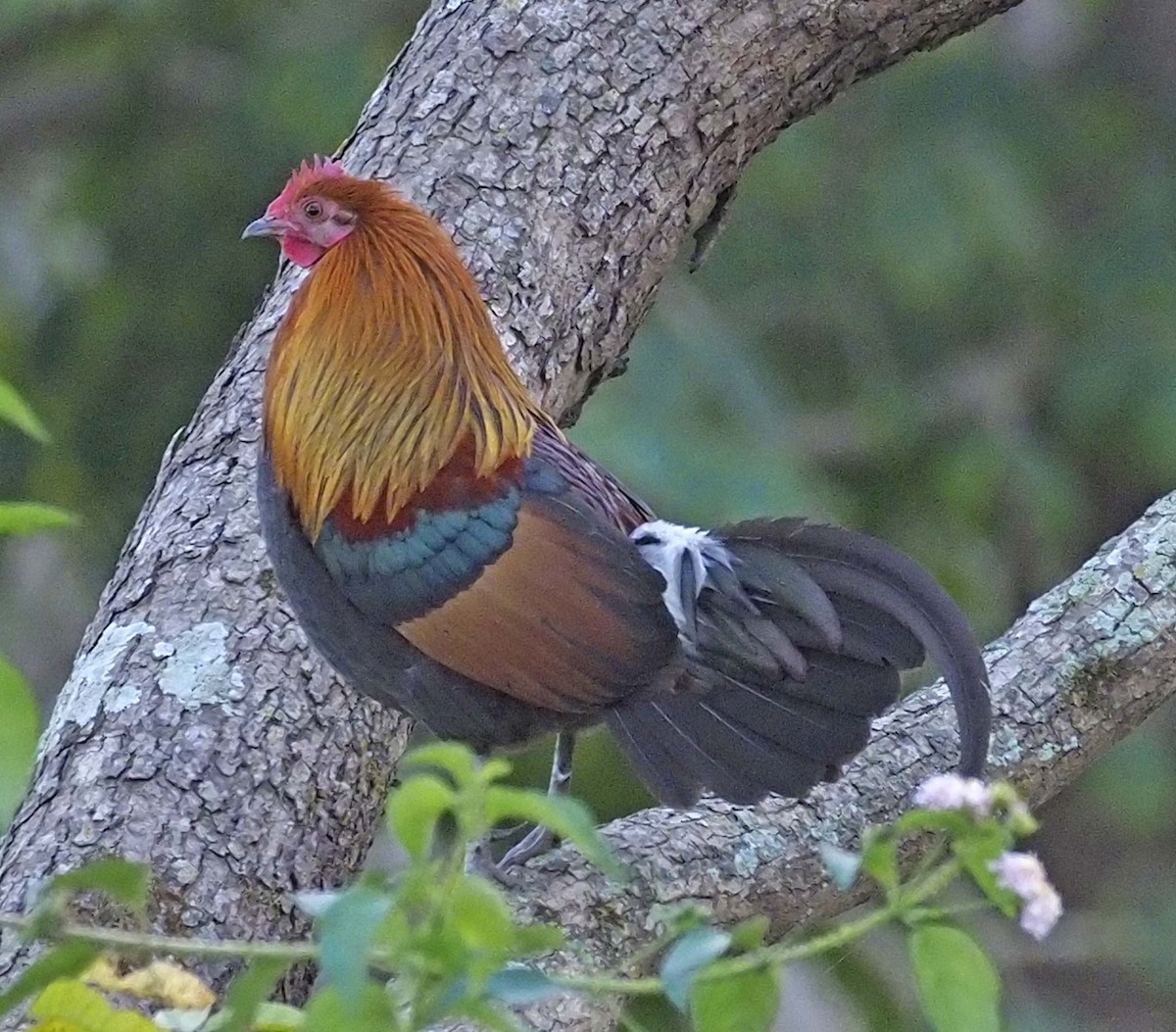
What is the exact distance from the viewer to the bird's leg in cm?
268

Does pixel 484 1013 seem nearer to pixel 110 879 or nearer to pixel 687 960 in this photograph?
pixel 687 960

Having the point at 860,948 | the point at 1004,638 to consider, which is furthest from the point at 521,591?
the point at 860,948

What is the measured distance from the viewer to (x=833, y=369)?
6523 millimetres

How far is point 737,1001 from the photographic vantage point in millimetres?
1262

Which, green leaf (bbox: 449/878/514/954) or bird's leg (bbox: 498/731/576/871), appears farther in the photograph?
bird's leg (bbox: 498/731/576/871)

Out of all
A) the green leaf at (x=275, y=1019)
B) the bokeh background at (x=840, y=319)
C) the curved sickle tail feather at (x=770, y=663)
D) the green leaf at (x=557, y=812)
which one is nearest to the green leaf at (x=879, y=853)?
the green leaf at (x=557, y=812)

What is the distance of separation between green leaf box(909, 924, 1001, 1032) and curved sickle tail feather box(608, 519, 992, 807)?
1126 millimetres

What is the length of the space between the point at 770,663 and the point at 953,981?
126cm

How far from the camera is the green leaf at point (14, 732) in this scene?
1246 millimetres

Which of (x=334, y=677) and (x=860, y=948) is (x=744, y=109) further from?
(x=860, y=948)

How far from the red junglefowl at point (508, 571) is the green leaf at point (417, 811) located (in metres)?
1.20

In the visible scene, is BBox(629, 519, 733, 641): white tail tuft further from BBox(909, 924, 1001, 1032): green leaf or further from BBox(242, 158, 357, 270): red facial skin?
BBox(909, 924, 1001, 1032): green leaf

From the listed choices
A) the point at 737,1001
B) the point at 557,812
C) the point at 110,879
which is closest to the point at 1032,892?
the point at 737,1001

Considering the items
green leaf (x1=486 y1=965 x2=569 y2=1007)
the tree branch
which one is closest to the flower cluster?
green leaf (x1=486 y1=965 x2=569 y2=1007)
